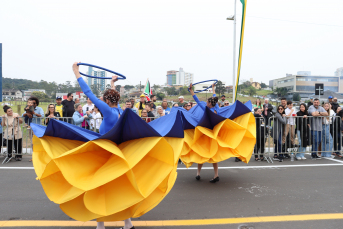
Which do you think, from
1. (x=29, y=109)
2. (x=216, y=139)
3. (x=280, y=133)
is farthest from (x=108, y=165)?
(x=280, y=133)

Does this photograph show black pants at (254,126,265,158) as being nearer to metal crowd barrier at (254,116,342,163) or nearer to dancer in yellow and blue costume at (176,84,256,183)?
metal crowd barrier at (254,116,342,163)

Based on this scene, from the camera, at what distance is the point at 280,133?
8.49m

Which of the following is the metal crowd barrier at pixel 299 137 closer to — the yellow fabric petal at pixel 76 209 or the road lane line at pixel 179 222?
the road lane line at pixel 179 222

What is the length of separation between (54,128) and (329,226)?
3.89 metres

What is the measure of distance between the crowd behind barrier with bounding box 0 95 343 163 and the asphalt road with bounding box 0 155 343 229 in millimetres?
1285

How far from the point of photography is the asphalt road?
4.07 metres

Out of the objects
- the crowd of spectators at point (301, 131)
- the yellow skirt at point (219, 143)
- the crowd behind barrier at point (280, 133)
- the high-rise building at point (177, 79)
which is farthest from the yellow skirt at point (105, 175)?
the high-rise building at point (177, 79)

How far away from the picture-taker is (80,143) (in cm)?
320

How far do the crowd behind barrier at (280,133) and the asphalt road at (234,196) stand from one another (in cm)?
129

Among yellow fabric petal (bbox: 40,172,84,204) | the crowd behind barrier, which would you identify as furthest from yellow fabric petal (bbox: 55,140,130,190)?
the crowd behind barrier

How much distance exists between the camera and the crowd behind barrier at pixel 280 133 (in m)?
8.20

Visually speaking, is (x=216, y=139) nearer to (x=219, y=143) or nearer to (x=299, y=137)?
(x=219, y=143)

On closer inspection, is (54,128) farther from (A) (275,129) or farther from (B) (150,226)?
(A) (275,129)

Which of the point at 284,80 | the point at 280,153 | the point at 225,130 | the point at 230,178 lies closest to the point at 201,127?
the point at 225,130
